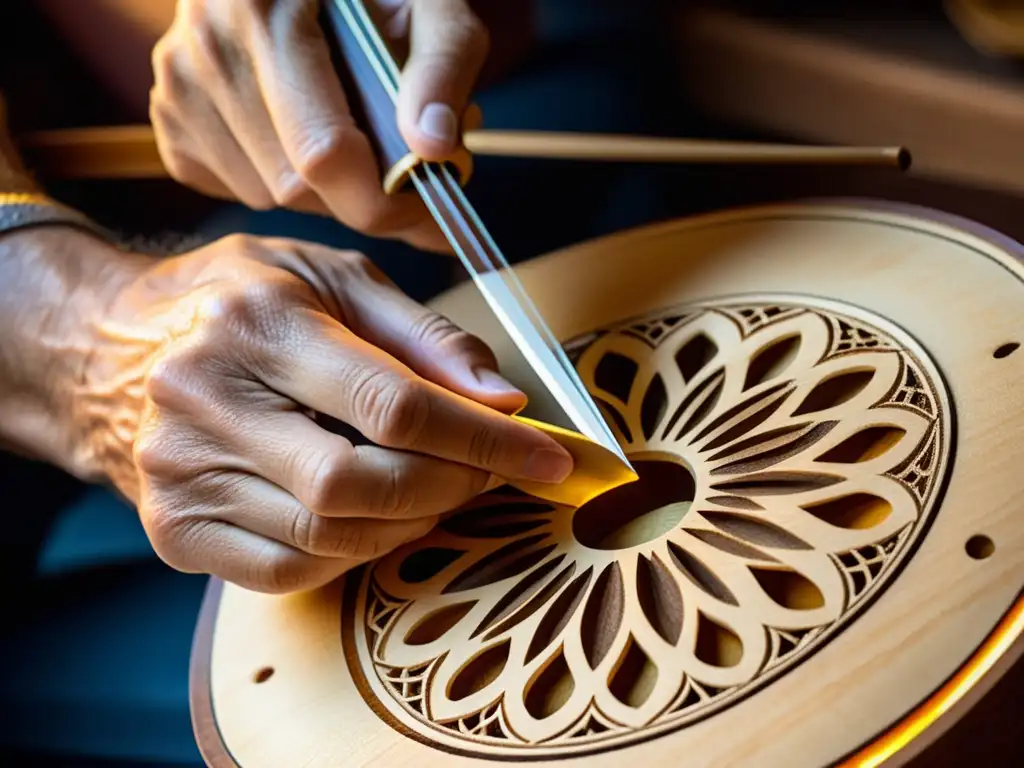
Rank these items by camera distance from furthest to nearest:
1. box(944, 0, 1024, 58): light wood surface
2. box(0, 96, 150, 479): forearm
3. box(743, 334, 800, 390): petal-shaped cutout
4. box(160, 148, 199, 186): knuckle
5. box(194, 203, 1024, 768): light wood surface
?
box(944, 0, 1024, 58): light wood surface, box(160, 148, 199, 186): knuckle, box(0, 96, 150, 479): forearm, box(743, 334, 800, 390): petal-shaped cutout, box(194, 203, 1024, 768): light wood surface

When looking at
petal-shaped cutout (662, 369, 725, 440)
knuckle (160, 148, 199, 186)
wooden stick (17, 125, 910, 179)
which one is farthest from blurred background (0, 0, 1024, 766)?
petal-shaped cutout (662, 369, 725, 440)

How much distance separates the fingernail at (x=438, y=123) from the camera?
0.69 metres

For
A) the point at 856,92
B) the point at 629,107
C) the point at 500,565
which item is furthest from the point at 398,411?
the point at 856,92

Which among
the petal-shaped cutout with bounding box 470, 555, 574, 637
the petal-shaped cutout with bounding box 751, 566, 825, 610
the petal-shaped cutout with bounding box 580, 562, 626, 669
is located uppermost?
the petal-shaped cutout with bounding box 751, 566, 825, 610

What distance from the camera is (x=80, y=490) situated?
109 centimetres

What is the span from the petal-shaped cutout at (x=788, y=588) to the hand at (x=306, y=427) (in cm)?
13

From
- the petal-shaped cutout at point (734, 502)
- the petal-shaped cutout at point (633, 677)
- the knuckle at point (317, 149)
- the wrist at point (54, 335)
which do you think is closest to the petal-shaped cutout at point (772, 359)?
the petal-shaped cutout at point (734, 502)

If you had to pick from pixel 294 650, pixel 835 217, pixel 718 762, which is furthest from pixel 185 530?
pixel 835 217

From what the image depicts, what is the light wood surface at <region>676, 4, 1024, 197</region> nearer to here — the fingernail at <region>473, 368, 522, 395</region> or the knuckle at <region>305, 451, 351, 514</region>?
the fingernail at <region>473, 368, 522, 395</region>

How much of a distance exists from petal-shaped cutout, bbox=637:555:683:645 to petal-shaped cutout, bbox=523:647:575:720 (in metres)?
0.05

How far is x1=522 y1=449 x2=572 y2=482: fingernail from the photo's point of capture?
0.61 meters

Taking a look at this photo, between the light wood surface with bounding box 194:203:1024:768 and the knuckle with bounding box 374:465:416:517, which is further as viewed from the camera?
the knuckle with bounding box 374:465:416:517

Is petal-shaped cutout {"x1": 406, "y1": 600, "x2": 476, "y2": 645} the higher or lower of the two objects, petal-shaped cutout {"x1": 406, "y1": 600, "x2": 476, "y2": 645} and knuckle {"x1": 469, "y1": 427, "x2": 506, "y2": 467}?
the lower

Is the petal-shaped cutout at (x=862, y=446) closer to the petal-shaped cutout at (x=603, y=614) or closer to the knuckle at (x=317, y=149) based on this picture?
the petal-shaped cutout at (x=603, y=614)
